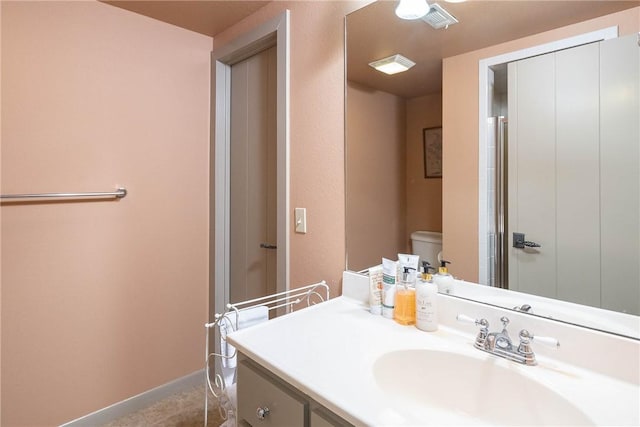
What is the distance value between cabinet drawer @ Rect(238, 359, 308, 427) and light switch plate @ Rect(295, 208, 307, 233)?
691mm

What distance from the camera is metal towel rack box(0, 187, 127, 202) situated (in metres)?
1.48

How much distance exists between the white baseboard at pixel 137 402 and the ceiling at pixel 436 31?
201cm

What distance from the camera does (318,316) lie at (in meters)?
1.12

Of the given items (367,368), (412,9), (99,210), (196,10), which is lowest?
(367,368)

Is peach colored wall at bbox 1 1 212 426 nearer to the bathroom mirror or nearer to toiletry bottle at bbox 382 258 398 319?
the bathroom mirror

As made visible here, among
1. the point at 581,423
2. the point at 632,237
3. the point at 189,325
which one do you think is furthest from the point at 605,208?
the point at 189,325

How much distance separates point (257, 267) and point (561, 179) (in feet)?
5.05

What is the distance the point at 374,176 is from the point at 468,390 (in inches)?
30.5

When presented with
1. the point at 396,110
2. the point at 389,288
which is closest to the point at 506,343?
the point at 389,288

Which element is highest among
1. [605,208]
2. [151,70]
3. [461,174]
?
[151,70]

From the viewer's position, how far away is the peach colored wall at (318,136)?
1.36m

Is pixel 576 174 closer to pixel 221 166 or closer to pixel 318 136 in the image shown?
pixel 318 136

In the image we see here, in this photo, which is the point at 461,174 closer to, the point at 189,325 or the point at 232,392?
the point at 232,392

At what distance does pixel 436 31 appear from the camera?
1.10m
